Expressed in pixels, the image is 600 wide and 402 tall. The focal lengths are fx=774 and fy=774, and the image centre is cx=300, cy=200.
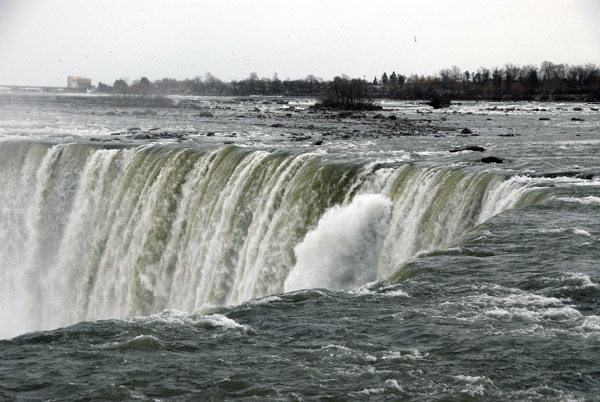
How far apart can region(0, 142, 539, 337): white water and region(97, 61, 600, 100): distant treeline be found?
4931 centimetres

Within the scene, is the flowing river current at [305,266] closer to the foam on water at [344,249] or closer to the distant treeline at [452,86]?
the foam on water at [344,249]

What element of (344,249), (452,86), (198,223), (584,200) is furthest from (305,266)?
(452,86)

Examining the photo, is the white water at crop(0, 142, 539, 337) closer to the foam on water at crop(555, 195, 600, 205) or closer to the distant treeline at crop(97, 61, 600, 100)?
the foam on water at crop(555, 195, 600, 205)

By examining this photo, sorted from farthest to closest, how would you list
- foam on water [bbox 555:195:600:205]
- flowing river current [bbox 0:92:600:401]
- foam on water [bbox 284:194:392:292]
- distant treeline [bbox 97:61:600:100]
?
distant treeline [bbox 97:61:600:100] < foam on water [bbox 284:194:392:292] < foam on water [bbox 555:195:600:205] < flowing river current [bbox 0:92:600:401]

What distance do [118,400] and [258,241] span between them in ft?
40.3

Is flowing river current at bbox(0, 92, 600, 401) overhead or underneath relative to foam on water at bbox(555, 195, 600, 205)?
underneath

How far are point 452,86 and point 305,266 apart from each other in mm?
124620

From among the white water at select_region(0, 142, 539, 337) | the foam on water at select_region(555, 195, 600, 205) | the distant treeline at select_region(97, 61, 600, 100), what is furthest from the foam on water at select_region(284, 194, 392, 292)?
the distant treeline at select_region(97, 61, 600, 100)

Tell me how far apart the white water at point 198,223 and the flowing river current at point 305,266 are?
6 cm

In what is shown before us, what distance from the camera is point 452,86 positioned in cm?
13825

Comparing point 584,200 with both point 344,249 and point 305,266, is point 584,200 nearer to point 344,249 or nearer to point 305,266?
point 344,249

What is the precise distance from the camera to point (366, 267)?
18.0 m

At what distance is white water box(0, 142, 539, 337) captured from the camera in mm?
18047

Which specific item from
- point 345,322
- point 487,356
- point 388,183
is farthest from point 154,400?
point 388,183
